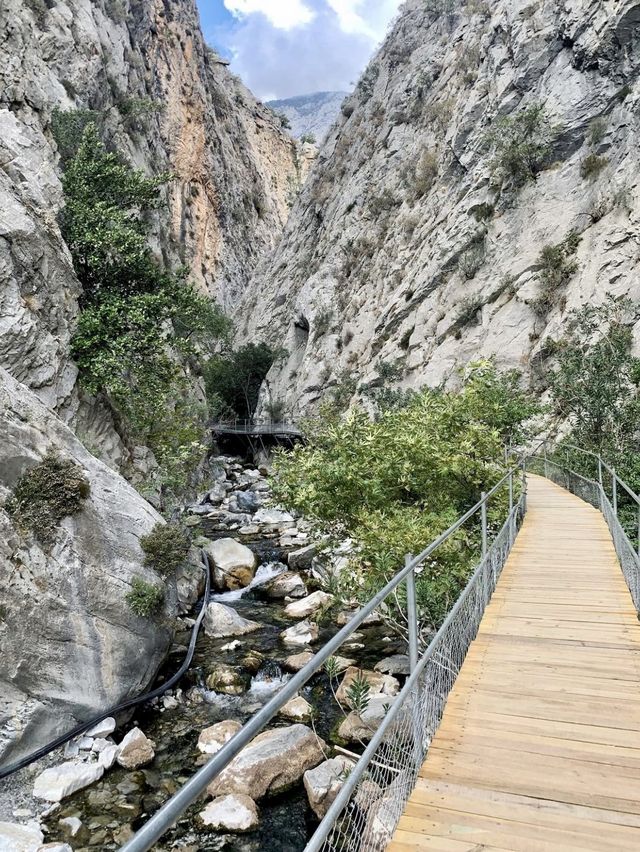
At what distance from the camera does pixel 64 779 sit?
6406 millimetres

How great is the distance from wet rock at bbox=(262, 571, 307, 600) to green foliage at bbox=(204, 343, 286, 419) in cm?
3582

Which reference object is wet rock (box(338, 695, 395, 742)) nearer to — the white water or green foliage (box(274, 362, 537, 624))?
green foliage (box(274, 362, 537, 624))

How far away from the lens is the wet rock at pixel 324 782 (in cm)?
584

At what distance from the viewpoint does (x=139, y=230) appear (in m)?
18.8

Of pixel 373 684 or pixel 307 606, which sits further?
pixel 307 606

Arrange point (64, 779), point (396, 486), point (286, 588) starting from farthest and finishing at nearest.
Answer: point (286, 588), point (396, 486), point (64, 779)

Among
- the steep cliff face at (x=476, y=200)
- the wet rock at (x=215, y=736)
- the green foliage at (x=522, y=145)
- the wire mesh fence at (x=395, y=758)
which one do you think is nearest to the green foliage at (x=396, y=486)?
the wire mesh fence at (x=395, y=758)

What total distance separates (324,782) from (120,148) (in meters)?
34.1

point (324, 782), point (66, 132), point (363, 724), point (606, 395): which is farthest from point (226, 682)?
point (66, 132)

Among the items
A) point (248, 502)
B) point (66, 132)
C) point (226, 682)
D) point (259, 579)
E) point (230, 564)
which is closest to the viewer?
point (226, 682)

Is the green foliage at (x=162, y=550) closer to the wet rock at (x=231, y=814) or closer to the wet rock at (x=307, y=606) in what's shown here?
the wet rock at (x=307, y=606)

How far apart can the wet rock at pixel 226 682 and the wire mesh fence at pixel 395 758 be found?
5.38 meters

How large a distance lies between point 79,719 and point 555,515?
11023 millimetres

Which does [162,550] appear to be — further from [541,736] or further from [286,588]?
[541,736]
